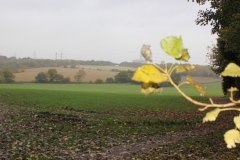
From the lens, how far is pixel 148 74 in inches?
26.5

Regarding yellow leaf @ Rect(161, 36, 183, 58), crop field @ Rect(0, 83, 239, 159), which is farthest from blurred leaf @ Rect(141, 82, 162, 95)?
crop field @ Rect(0, 83, 239, 159)

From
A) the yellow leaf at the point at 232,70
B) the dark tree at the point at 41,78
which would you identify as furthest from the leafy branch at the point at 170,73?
the dark tree at the point at 41,78

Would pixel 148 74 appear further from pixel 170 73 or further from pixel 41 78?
pixel 41 78

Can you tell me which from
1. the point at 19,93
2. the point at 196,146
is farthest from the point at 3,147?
the point at 19,93

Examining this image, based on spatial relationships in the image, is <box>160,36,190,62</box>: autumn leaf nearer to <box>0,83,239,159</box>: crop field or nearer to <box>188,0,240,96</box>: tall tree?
<box>0,83,239,159</box>: crop field

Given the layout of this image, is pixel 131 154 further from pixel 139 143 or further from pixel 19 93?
pixel 19 93

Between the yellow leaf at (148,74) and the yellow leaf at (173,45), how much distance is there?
66mm

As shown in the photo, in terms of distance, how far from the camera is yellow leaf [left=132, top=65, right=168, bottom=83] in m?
0.67

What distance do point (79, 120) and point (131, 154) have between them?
7.05m

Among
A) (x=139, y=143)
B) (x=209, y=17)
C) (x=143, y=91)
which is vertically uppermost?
(x=209, y=17)

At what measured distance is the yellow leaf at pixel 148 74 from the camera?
2.19ft

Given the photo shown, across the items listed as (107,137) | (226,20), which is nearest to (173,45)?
(107,137)

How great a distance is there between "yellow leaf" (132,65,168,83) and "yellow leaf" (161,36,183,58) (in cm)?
7

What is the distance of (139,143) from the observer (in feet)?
36.5
